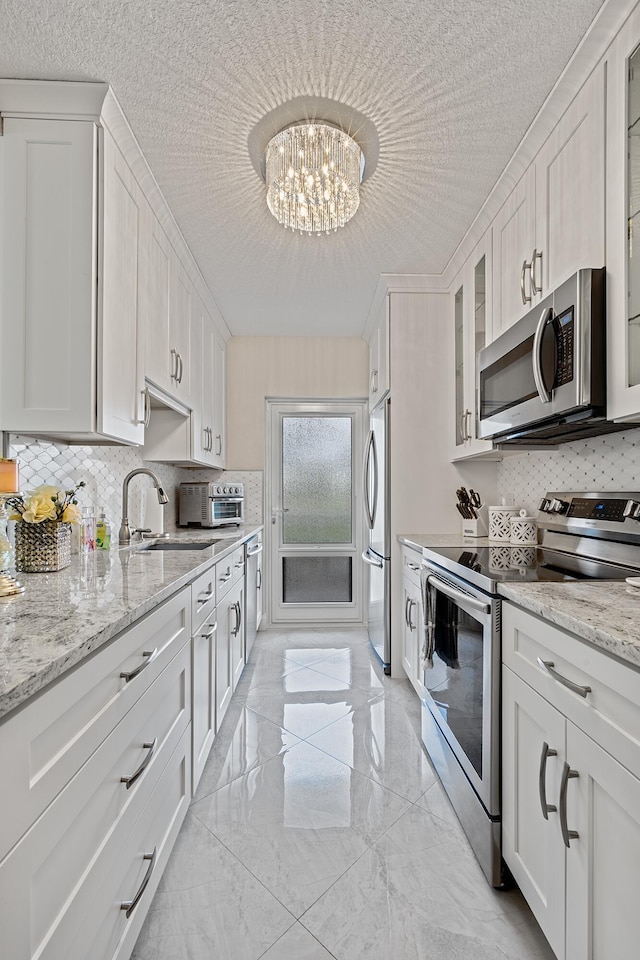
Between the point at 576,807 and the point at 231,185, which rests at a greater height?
the point at 231,185

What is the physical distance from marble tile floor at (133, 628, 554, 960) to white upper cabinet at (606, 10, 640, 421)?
1.44 m

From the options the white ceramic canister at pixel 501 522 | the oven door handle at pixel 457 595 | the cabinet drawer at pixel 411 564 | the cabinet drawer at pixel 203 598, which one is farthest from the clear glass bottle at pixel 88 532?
the white ceramic canister at pixel 501 522

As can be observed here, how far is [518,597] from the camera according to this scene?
4.42 feet

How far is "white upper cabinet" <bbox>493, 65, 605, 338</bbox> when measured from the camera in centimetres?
151

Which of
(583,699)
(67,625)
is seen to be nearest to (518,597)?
(583,699)

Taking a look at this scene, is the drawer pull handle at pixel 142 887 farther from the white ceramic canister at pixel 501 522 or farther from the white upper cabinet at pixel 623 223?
the white ceramic canister at pixel 501 522

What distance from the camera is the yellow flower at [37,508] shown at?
1.54 metres

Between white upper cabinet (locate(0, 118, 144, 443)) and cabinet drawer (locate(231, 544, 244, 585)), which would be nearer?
white upper cabinet (locate(0, 118, 144, 443))

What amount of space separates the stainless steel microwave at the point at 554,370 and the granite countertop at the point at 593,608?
53 cm

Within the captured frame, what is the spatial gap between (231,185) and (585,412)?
1703 mm

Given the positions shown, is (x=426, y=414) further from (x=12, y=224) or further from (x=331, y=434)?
(x=12, y=224)

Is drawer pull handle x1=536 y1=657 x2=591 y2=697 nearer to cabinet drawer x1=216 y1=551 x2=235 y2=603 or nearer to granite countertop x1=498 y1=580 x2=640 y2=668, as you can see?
granite countertop x1=498 y1=580 x2=640 y2=668

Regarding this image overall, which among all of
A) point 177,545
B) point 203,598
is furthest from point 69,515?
point 177,545

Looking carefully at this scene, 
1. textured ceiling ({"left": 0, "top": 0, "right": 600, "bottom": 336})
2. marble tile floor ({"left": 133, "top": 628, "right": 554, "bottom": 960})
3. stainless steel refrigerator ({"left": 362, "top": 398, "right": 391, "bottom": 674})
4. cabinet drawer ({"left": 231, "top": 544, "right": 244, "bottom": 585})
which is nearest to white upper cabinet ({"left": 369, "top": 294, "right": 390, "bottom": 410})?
stainless steel refrigerator ({"left": 362, "top": 398, "right": 391, "bottom": 674})
